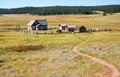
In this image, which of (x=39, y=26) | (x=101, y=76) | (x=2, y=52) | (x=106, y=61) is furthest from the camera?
(x=39, y=26)

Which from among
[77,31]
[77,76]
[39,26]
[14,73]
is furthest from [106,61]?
[39,26]

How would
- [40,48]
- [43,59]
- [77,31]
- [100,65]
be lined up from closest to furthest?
1. [100,65]
2. [43,59]
3. [40,48]
4. [77,31]

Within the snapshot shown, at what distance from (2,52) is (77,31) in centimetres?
4448

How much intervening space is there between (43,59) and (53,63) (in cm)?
366

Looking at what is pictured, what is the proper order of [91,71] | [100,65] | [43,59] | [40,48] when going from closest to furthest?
[91,71], [100,65], [43,59], [40,48]

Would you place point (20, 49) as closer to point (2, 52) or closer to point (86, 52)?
point (2, 52)

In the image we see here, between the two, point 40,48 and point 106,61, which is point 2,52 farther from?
point 106,61

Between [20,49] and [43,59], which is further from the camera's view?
[20,49]

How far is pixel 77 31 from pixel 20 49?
4098cm

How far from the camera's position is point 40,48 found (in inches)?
2069

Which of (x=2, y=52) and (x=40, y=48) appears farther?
(x=40, y=48)

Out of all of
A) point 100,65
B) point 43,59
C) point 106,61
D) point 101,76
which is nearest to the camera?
point 101,76

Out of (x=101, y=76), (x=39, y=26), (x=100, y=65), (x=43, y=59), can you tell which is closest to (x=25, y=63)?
(x=43, y=59)

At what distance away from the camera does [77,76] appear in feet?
94.2
